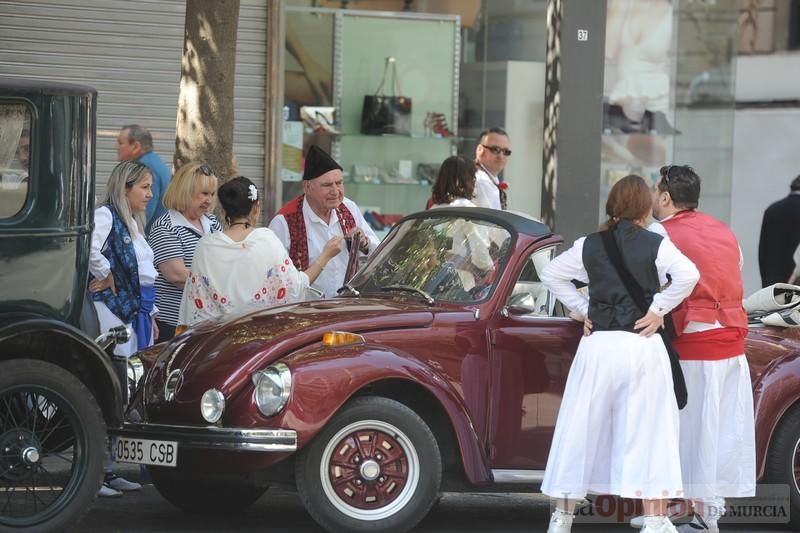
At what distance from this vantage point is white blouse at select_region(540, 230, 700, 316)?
7387 millimetres

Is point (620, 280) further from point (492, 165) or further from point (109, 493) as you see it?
point (492, 165)

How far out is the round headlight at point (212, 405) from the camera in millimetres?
7430

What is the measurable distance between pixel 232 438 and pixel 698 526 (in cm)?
268

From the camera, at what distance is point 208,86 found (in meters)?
10.6

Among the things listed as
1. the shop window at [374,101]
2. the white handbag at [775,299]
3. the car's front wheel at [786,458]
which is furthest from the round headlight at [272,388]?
the shop window at [374,101]

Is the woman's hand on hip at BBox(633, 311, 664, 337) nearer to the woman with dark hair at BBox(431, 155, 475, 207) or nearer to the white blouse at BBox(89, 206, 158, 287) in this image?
the woman with dark hair at BBox(431, 155, 475, 207)

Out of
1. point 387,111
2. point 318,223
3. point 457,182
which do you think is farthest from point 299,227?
point 387,111

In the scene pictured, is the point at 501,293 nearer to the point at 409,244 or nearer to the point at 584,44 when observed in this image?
the point at 409,244

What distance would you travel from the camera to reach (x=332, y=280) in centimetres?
963

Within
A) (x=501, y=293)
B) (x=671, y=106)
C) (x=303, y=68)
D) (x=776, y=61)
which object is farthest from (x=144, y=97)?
(x=776, y=61)

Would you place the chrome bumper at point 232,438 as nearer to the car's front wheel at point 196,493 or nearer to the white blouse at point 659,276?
the car's front wheel at point 196,493

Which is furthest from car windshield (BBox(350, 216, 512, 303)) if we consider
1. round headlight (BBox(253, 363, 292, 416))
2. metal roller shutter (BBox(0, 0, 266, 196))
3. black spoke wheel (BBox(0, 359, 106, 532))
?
metal roller shutter (BBox(0, 0, 266, 196))

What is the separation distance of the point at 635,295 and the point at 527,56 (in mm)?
7617

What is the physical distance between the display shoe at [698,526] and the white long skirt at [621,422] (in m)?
0.69
